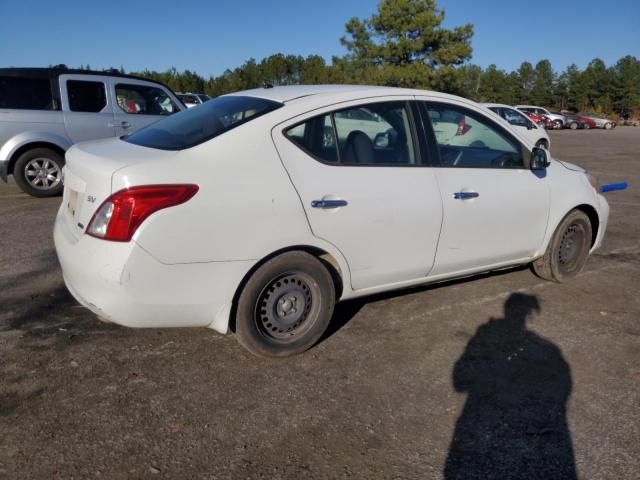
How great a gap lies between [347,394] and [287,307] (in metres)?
0.68

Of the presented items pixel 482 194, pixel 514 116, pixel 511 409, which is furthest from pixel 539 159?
pixel 514 116

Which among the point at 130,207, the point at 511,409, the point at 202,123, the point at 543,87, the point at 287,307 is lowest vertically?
the point at 511,409

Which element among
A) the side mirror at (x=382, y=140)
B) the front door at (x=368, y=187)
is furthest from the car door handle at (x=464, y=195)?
the side mirror at (x=382, y=140)

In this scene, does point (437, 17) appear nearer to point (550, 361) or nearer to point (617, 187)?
point (617, 187)

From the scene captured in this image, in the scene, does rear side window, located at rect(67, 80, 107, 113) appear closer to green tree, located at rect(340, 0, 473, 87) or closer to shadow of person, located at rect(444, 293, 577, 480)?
shadow of person, located at rect(444, 293, 577, 480)

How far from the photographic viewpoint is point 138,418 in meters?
2.92

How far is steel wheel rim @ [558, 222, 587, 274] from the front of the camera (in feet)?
16.7

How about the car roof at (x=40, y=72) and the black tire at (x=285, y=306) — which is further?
the car roof at (x=40, y=72)

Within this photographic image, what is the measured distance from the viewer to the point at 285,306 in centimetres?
356

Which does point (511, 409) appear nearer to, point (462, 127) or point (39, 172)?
point (462, 127)

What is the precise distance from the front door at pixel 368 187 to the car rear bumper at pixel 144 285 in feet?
2.13

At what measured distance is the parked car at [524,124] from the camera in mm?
18359

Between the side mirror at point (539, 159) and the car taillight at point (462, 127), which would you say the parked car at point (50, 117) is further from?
the side mirror at point (539, 159)

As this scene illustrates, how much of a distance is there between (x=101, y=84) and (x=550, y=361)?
7.82 meters
